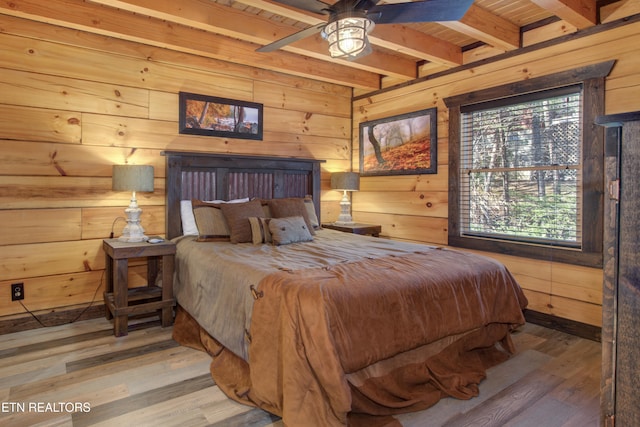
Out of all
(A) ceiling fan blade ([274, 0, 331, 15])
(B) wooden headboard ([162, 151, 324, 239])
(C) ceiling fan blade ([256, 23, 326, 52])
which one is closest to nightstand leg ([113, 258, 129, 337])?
(B) wooden headboard ([162, 151, 324, 239])

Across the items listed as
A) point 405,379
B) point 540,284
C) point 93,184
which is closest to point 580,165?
point 540,284

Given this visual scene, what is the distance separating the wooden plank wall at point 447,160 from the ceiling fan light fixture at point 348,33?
1860 millimetres

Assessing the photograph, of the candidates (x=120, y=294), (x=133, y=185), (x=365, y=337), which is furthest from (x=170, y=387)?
(x=133, y=185)

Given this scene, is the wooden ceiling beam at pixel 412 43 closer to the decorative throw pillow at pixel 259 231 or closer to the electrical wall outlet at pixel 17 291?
the decorative throw pillow at pixel 259 231

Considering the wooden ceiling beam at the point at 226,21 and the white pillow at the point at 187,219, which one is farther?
the white pillow at the point at 187,219

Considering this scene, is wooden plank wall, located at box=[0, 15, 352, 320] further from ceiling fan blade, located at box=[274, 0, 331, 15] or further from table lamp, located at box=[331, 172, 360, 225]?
ceiling fan blade, located at box=[274, 0, 331, 15]

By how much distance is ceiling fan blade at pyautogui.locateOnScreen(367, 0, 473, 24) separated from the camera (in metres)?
1.95

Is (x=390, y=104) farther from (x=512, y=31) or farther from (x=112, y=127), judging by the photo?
(x=112, y=127)

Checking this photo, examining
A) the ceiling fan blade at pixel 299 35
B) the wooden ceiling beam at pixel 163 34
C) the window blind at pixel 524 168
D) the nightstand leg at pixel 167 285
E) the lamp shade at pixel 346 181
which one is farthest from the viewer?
the lamp shade at pixel 346 181

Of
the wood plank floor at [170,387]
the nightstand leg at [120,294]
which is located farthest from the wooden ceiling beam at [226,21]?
the wood plank floor at [170,387]

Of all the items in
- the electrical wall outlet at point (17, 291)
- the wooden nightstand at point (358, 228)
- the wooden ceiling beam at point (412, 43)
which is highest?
the wooden ceiling beam at point (412, 43)

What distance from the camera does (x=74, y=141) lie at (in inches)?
127

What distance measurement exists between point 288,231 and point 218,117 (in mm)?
1518

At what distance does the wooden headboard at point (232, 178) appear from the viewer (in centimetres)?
363
